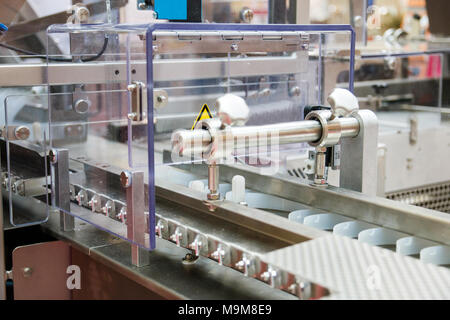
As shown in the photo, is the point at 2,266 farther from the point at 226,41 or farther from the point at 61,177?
the point at 226,41

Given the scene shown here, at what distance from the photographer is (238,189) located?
1.48 metres

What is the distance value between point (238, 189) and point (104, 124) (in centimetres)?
44

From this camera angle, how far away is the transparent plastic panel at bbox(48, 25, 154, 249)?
123cm

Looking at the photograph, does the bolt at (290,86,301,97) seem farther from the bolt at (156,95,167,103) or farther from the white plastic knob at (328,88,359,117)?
the bolt at (156,95,167,103)

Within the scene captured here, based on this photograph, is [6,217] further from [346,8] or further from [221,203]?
[346,8]

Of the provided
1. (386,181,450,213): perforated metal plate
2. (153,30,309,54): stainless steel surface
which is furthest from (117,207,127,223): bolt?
(386,181,450,213): perforated metal plate

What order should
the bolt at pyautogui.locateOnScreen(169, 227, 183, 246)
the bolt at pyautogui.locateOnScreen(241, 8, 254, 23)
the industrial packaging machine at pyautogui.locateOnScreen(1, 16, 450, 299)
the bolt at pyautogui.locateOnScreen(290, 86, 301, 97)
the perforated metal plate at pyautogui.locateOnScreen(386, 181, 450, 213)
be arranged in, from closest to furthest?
the industrial packaging machine at pyautogui.locateOnScreen(1, 16, 450, 299), the bolt at pyautogui.locateOnScreen(169, 227, 183, 246), the bolt at pyautogui.locateOnScreen(290, 86, 301, 97), the bolt at pyautogui.locateOnScreen(241, 8, 254, 23), the perforated metal plate at pyautogui.locateOnScreen(386, 181, 450, 213)

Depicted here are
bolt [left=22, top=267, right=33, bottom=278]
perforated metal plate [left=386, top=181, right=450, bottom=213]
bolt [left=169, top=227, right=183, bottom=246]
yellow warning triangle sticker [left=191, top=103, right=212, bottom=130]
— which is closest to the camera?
bolt [left=169, top=227, right=183, bottom=246]

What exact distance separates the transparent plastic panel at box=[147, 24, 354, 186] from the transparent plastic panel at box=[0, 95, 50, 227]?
36 centimetres

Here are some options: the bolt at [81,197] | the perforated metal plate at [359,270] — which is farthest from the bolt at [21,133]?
the perforated metal plate at [359,270]

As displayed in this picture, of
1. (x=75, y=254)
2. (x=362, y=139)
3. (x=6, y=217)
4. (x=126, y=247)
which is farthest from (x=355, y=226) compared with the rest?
(x=6, y=217)

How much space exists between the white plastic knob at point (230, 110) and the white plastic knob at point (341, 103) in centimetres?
26

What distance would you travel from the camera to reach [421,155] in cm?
269

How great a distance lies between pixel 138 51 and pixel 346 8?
1.68 metres
